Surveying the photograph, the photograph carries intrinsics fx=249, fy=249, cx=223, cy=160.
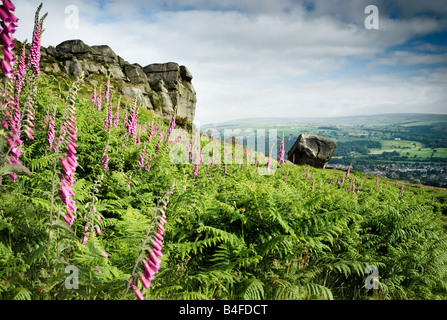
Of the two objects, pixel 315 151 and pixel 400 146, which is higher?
pixel 315 151

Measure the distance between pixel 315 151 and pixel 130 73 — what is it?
50.2 metres

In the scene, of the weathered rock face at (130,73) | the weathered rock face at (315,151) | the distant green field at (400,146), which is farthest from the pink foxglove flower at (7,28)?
the distant green field at (400,146)

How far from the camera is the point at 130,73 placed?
62781 mm

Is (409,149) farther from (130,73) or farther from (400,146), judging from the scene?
(130,73)

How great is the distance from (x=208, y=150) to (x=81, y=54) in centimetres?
5679

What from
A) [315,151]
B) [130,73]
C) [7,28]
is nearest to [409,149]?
[315,151]

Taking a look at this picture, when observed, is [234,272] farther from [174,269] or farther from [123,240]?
[123,240]

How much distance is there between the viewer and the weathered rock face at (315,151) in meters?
34.9

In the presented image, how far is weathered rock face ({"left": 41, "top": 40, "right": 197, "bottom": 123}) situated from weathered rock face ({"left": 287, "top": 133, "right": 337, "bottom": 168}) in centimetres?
1673

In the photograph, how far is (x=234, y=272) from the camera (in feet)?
13.2

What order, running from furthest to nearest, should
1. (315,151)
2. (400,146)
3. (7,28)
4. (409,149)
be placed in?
1. (400,146)
2. (409,149)
3. (315,151)
4. (7,28)

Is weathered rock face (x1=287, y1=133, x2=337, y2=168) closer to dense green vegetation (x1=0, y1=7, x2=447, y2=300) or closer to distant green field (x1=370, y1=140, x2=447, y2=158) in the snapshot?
dense green vegetation (x1=0, y1=7, x2=447, y2=300)
